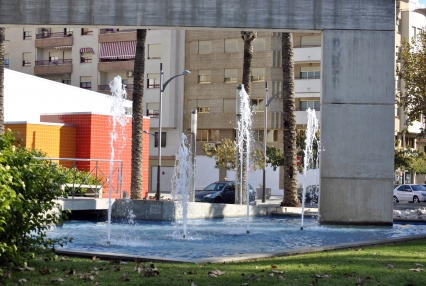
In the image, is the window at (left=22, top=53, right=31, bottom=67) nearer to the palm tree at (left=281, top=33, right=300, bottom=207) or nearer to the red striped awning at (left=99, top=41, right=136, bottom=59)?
the red striped awning at (left=99, top=41, right=136, bottom=59)

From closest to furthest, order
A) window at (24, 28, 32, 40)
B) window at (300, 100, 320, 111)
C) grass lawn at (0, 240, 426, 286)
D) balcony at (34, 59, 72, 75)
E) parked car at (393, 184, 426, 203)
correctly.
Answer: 1. grass lawn at (0, 240, 426, 286)
2. parked car at (393, 184, 426, 203)
3. window at (300, 100, 320, 111)
4. balcony at (34, 59, 72, 75)
5. window at (24, 28, 32, 40)

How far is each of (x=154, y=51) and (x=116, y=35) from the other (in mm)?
3535

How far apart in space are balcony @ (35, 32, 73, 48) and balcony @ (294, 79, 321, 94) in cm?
2068

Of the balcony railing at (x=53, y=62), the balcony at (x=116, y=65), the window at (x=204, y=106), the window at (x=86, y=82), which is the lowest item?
the window at (x=204, y=106)

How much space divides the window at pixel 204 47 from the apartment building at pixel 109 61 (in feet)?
5.04

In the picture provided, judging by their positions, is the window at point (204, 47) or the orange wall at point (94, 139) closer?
the orange wall at point (94, 139)

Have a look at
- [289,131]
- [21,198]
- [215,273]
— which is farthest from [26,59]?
[215,273]

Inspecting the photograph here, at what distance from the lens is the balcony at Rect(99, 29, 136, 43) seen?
63125mm

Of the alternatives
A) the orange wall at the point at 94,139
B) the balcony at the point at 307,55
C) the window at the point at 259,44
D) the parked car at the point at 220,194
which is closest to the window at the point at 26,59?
the window at the point at 259,44

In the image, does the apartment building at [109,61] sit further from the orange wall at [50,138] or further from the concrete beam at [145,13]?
the concrete beam at [145,13]

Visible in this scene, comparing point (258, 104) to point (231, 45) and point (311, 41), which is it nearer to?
point (231, 45)

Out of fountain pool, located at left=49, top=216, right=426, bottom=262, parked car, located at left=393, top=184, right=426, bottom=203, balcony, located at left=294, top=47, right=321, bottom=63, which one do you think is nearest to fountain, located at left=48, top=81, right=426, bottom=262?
fountain pool, located at left=49, top=216, right=426, bottom=262

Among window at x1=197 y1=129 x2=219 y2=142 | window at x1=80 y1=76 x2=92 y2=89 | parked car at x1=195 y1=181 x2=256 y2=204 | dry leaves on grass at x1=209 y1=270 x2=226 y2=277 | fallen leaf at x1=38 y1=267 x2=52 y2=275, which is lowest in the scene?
fallen leaf at x1=38 y1=267 x2=52 y2=275

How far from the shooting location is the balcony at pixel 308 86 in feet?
193
